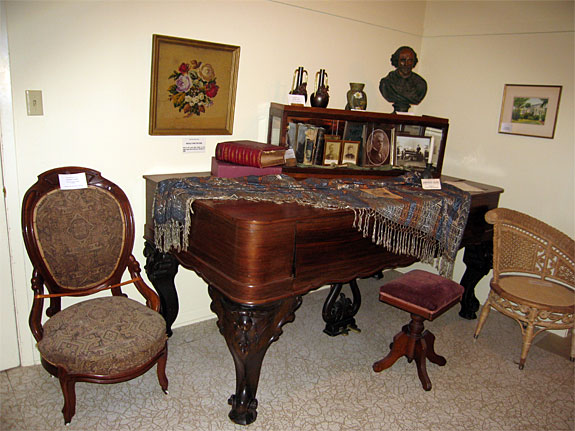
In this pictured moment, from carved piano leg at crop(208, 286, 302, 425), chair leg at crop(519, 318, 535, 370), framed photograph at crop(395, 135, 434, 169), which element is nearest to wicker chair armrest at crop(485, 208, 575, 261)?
chair leg at crop(519, 318, 535, 370)

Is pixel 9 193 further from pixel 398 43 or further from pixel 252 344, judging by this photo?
pixel 398 43

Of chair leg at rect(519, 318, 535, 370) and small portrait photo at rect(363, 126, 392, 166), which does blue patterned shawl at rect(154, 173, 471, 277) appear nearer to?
small portrait photo at rect(363, 126, 392, 166)

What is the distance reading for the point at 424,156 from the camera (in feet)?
10.8

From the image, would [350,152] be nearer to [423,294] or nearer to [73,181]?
[423,294]

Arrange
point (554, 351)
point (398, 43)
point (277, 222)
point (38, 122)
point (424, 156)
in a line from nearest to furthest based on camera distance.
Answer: point (277, 222) → point (38, 122) → point (554, 351) → point (424, 156) → point (398, 43)

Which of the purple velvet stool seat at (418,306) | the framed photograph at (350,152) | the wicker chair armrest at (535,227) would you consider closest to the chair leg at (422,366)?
the purple velvet stool seat at (418,306)

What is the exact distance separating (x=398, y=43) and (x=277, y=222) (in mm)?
2390

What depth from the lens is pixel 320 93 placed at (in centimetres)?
288

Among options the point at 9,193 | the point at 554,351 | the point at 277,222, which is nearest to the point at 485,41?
the point at 554,351

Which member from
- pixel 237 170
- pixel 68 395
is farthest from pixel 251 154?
pixel 68 395

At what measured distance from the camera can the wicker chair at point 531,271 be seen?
277 cm

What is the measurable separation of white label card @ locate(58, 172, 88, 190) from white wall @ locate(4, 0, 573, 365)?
0.63 ft

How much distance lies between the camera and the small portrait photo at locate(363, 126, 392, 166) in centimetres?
307

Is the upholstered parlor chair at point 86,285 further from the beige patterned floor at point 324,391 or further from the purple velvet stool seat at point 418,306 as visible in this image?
the purple velvet stool seat at point 418,306
